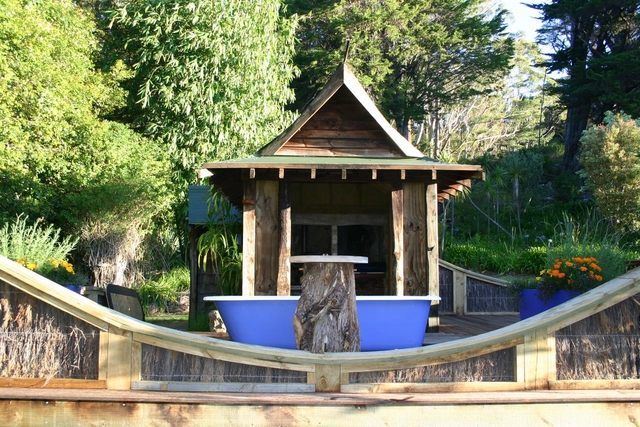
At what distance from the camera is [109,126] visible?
15.8 m

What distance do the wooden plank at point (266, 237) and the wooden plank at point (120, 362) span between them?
3897 millimetres

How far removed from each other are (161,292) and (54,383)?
10.1 meters

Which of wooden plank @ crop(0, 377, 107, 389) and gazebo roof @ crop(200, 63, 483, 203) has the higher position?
gazebo roof @ crop(200, 63, 483, 203)

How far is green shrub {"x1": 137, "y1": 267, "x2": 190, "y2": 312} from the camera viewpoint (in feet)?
45.8

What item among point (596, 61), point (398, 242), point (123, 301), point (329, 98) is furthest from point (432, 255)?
point (596, 61)

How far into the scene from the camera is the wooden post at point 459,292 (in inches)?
454

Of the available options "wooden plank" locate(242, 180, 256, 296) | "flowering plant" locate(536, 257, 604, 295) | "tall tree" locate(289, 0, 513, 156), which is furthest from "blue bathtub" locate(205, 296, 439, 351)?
"tall tree" locate(289, 0, 513, 156)

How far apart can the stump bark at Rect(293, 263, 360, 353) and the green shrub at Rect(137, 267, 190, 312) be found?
9677 millimetres

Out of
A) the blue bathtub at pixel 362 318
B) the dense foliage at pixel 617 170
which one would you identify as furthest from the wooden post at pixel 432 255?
the dense foliage at pixel 617 170

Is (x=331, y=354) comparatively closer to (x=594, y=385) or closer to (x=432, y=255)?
(x=594, y=385)

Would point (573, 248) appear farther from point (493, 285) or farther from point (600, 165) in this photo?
point (600, 165)

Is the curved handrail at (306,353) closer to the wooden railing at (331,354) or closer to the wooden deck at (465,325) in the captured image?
the wooden railing at (331,354)

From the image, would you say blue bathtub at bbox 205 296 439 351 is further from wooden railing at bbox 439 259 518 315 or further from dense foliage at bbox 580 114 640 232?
dense foliage at bbox 580 114 640 232

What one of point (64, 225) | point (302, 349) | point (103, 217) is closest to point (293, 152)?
point (302, 349)
